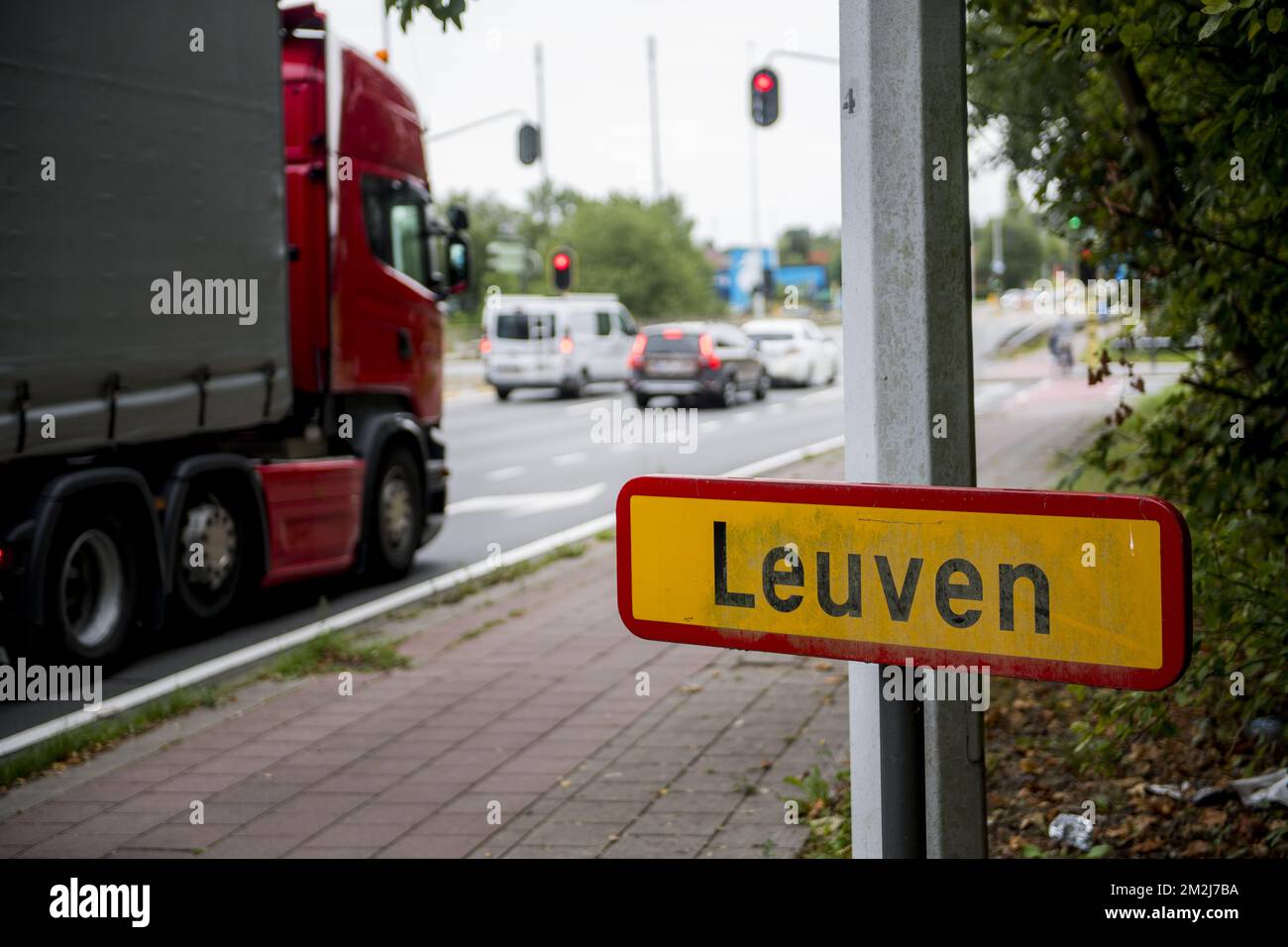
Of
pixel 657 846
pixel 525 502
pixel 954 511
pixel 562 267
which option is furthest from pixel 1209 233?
pixel 562 267

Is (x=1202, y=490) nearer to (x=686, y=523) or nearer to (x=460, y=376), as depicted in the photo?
(x=686, y=523)

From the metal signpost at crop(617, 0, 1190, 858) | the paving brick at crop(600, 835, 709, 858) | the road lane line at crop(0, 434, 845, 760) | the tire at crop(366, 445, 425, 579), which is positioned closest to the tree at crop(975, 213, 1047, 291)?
the road lane line at crop(0, 434, 845, 760)

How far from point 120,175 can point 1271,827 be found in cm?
615

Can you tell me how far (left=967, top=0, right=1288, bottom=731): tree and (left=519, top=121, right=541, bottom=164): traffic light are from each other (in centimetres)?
2333

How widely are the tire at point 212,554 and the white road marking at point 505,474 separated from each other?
8649 millimetres

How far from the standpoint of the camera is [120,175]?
7.96 metres

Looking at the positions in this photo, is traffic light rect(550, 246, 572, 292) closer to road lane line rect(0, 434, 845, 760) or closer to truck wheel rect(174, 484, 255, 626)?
road lane line rect(0, 434, 845, 760)

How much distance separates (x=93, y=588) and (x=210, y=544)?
0.92 metres

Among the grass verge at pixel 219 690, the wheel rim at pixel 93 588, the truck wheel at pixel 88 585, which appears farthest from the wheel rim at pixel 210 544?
the grass verge at pixel 219 690

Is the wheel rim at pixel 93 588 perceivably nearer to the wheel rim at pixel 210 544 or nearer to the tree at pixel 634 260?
the wheel rim at pixel 210 544

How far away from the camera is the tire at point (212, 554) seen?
28.8ft

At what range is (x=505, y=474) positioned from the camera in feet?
60.8
